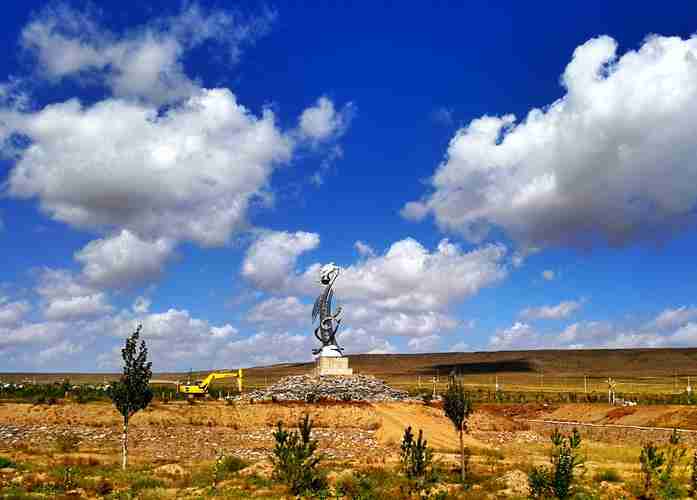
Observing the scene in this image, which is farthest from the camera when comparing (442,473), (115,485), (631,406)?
(631,406)

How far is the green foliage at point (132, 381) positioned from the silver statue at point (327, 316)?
33912 mm

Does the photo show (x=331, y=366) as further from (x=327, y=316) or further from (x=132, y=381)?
(x=132, y=381)

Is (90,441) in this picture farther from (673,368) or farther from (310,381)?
(673,368)

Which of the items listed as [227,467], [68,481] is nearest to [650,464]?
[227,467]

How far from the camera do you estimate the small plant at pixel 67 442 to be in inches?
1628

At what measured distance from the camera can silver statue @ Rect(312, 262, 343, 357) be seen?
6775 cm

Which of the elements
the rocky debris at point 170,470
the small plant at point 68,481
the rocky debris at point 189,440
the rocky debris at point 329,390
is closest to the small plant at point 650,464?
the rocky debris at point 189,440

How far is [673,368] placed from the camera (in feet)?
554

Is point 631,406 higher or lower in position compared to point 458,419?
lower

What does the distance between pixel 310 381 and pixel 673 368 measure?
439ft

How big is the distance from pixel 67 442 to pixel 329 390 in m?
25.5

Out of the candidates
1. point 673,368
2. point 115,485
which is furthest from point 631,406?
point 673,368

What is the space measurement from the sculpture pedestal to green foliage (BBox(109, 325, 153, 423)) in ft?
111

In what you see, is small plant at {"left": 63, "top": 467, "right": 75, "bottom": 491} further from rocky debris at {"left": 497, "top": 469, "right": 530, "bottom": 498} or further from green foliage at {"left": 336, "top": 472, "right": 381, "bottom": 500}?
rocky debris at {"left": 497, "top": 469, "right": 530, "bottom": 498}
